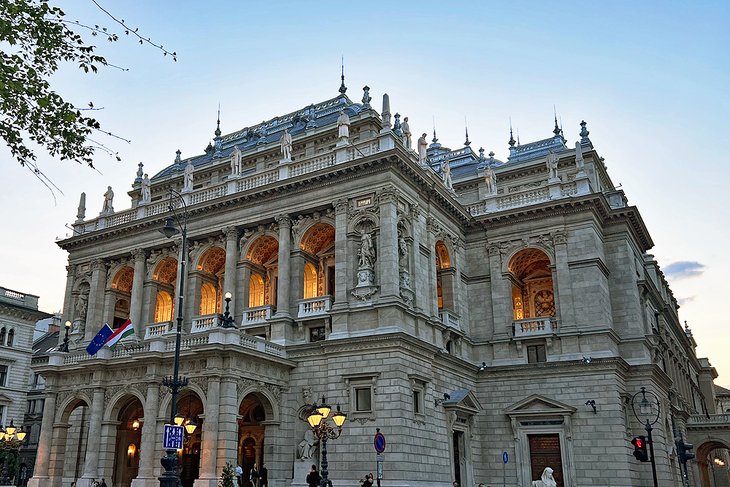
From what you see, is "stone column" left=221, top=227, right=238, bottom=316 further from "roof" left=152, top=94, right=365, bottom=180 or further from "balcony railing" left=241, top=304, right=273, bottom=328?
"roof" left=152, top=94, right=365, bottom=180

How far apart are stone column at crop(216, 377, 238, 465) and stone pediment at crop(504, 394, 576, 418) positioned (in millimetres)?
16627

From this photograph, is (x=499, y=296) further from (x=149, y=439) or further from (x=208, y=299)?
(x=149, y=439)

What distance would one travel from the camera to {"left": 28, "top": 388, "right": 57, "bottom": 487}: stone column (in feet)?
119

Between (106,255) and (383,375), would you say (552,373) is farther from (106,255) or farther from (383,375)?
(106,255)

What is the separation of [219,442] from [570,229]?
23720mm

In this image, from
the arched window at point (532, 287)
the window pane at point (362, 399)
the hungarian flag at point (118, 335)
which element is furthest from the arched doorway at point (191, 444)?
the arched window at point (532, 287)

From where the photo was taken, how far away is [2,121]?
13828mm

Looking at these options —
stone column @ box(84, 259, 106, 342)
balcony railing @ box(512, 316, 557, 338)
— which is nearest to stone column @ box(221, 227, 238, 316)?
stone column @ box(84, 259, 106, 342)

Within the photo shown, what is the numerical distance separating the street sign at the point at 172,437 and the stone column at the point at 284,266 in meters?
15.4

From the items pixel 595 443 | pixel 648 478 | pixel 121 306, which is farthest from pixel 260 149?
pixel 648 478

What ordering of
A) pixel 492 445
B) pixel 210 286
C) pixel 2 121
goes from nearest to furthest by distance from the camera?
pixel 2 121 < pixel 492 445 < pixel 210 286

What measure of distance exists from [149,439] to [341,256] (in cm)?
1299

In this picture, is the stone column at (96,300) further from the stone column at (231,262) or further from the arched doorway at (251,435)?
the arched doorway at (251,435)

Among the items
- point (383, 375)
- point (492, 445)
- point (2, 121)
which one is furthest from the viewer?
point (492, 445)
